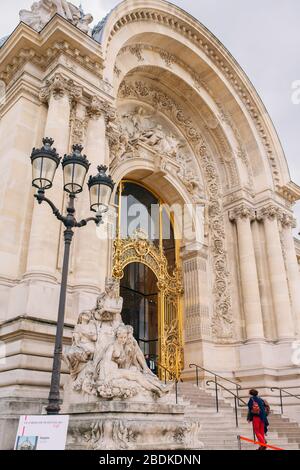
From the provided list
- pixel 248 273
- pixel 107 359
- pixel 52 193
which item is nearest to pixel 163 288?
pixel 248 273

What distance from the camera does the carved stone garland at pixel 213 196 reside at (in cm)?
1444

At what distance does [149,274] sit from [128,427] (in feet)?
30.1

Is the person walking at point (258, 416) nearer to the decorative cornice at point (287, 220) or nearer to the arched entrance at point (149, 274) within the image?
the arched entrance at point (149, 274)

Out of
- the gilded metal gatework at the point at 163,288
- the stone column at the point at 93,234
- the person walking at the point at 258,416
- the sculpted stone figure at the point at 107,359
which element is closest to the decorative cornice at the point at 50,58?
the stone column at the point at 93,234

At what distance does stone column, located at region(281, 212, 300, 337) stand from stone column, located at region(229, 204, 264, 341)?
5.09 ft

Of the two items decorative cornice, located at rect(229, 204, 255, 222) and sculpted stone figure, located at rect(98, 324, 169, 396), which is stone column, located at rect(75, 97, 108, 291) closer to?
sculpted stone figure, located at rect(98, 324, 169, 396)

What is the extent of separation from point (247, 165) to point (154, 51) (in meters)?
5.68

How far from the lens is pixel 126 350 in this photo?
21.0 feet

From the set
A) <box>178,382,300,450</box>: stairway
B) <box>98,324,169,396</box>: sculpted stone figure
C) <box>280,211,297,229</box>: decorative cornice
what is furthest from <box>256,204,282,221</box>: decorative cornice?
<box>98,324,169,396</box>: sculpted stone figure

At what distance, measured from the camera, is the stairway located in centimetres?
778
